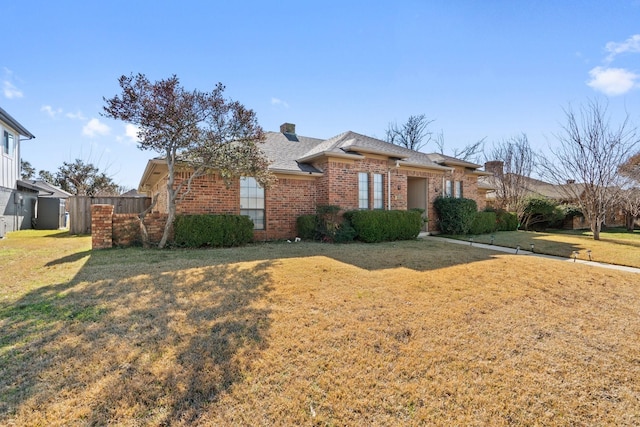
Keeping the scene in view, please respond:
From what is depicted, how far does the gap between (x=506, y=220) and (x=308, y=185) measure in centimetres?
1235

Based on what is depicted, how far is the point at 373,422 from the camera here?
88.5 inches

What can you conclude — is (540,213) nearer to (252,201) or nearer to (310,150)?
(310,150)

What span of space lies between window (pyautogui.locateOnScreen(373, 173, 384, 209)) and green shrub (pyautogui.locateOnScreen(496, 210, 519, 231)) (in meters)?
8.44

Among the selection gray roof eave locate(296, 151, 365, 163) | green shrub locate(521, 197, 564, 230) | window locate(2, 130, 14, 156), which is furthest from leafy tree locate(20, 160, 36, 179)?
green shrub locate(521, 197, 564, 230)

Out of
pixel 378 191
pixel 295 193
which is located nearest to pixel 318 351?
pixel 295 193

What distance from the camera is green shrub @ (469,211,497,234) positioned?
1496cm

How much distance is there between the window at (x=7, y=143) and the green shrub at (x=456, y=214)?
23.3 meters

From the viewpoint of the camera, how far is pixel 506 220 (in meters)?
17.5

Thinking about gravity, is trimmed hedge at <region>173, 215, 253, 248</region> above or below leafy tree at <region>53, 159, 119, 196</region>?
below

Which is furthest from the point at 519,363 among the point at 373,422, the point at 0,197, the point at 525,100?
the point at 0,197

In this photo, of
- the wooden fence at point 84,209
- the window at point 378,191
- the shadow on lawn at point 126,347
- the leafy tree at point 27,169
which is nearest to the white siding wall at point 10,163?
the wooden fence at point 84,209

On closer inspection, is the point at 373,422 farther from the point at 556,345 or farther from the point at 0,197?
the point at 0,197

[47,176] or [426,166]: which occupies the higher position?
[47,176]

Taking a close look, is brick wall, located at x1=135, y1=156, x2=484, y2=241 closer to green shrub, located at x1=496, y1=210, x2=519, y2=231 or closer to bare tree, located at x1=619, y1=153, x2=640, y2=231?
green shrub, located at x1=496, y1=210, x2=519, y2=231
